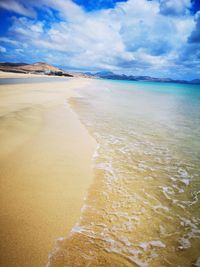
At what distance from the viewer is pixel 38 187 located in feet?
12.5

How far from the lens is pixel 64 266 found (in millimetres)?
2297

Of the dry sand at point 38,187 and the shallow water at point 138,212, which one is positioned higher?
the dry sand at point 38,187

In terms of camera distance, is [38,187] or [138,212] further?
[38,187]

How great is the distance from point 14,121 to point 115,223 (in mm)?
7105

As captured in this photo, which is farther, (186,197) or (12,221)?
(186,197)

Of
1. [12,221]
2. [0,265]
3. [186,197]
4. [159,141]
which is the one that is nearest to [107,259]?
[0,265]

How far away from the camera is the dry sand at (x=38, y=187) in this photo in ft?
8.25

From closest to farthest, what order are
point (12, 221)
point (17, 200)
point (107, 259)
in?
point (107, 259) → point (12, 221) → point (17, 200)

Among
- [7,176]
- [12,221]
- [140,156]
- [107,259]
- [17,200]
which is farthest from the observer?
[140,156]

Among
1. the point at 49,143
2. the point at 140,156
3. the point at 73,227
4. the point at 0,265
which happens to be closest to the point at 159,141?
the point at 140,156

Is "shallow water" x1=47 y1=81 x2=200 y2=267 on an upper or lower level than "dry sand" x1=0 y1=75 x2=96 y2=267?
lower

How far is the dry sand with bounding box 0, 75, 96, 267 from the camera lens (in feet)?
8.25

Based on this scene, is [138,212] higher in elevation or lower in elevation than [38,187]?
lower

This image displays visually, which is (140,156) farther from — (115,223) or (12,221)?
(12,221)
